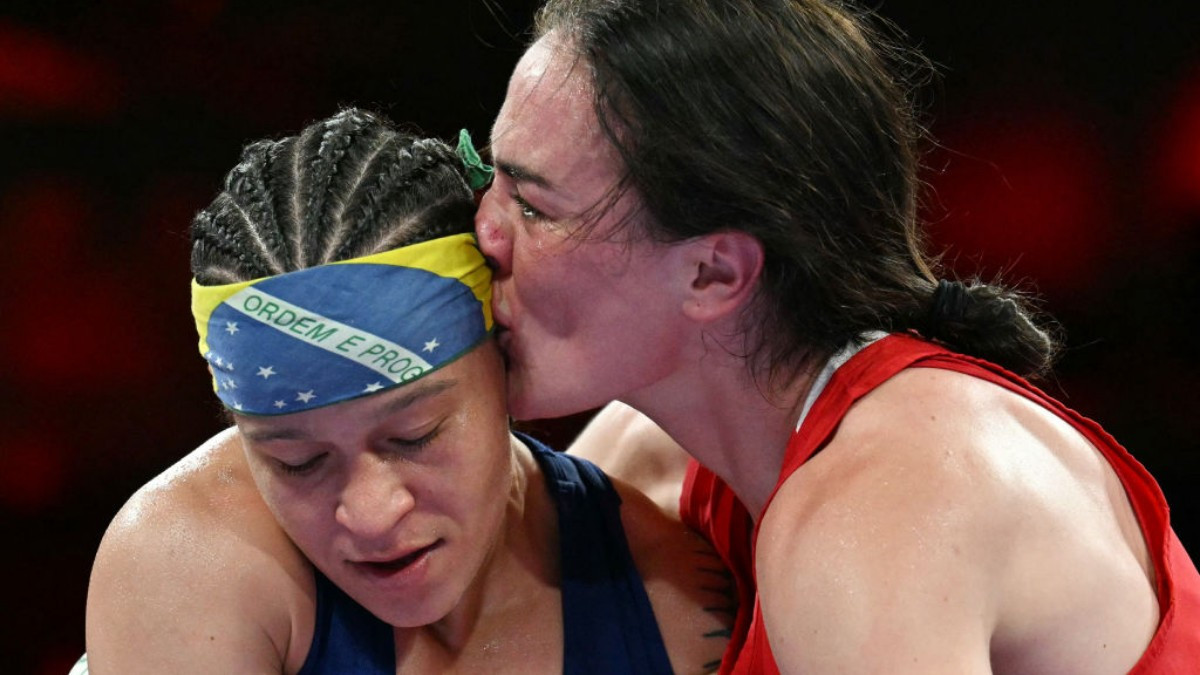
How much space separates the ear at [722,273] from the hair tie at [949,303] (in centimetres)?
18

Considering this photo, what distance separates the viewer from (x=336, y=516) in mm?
1353

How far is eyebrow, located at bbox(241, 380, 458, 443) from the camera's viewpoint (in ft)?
4.40

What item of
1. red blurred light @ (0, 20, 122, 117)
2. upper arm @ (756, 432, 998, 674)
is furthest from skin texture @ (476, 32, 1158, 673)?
red blurred light @ (0, 20, 122, 117)

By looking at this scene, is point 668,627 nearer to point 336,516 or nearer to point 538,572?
point 538,572

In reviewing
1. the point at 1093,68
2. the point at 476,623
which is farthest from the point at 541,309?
the point at 1093,68

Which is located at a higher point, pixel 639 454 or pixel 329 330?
pixel 329 330

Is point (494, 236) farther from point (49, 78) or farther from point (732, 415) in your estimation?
point (49, 78)

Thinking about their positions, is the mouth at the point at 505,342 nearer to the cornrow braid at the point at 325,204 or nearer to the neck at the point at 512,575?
the cornrow braid at the point at 325,204

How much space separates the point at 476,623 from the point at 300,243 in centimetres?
49

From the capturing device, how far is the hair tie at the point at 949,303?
4.69ft

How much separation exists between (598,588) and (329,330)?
46 centimetres

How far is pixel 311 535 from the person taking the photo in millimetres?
1392

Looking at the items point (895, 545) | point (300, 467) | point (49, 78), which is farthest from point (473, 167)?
point (49, 78)

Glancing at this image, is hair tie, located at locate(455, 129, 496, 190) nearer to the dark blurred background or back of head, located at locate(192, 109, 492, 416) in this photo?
back of head, located at locate(192, 109, 492, 416)
